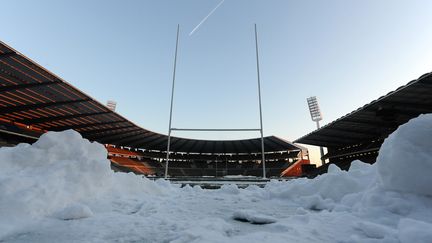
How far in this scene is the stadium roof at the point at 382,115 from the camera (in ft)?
39.8

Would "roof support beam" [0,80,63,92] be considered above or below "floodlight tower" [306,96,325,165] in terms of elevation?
below

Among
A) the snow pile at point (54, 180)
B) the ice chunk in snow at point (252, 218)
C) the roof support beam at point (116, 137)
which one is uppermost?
the roof support beam at point (116, 137)

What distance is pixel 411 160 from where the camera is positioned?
8.14 feet

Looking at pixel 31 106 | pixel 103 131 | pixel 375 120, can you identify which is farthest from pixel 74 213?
pixel 103 131

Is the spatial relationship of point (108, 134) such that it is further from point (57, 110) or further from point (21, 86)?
point (21, 86)

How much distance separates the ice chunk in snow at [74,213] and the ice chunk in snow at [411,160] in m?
3.64

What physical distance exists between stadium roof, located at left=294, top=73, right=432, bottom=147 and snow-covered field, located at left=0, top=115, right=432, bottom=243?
11063 mm

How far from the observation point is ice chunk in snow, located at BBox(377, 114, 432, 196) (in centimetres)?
237

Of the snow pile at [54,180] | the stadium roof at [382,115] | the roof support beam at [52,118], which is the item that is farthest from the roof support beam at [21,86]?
the stadium roof at [382,115]

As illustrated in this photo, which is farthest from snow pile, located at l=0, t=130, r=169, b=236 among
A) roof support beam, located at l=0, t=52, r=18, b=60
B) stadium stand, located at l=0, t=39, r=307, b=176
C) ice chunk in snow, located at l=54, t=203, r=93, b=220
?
roof support beam, located at l=0, t=52, r=18, b=60

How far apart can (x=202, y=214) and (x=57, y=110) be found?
2307 centimetres

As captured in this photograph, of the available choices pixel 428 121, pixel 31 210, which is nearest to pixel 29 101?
pixel 31 210

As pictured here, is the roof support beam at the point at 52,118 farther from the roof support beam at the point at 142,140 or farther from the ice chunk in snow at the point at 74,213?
the ice chunk in snow at the point at 74,213

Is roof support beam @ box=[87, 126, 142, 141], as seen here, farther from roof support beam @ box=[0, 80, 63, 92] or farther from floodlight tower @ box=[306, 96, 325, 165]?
floodlight tower @ box=[306, 96, 325, 165]
